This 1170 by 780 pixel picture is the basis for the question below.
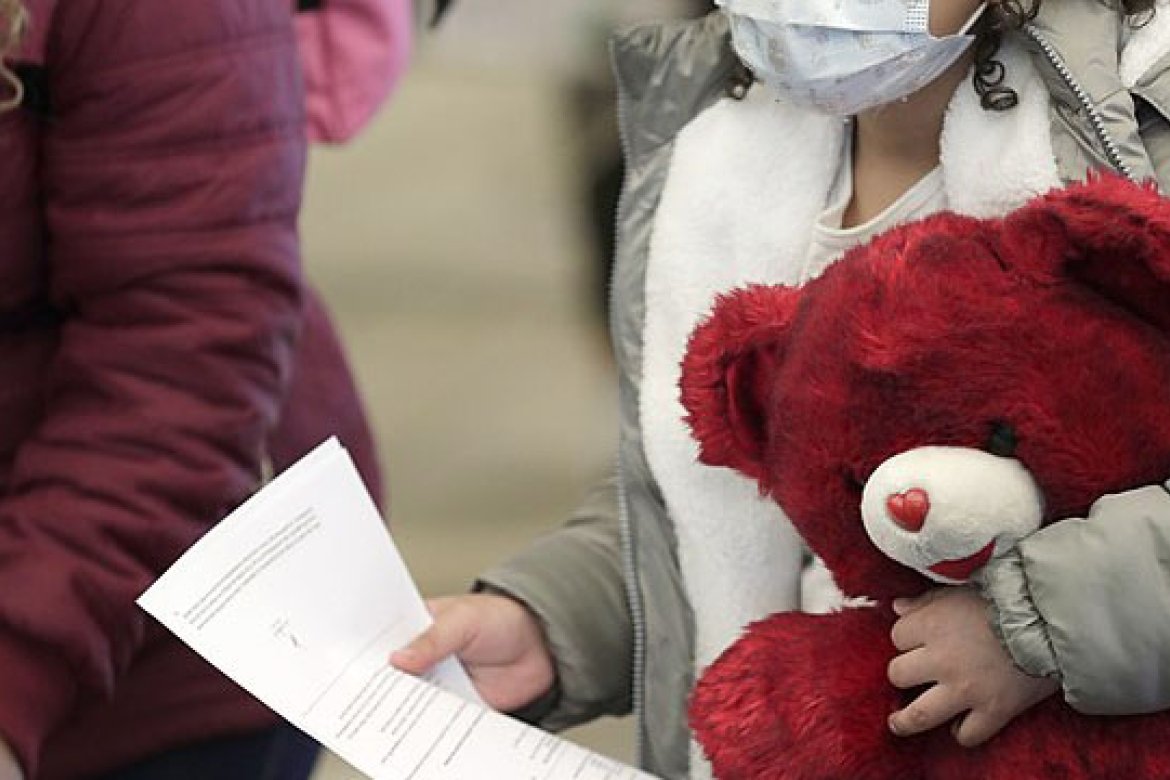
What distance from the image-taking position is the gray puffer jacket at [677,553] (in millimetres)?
720

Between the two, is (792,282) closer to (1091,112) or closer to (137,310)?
(1091,112)

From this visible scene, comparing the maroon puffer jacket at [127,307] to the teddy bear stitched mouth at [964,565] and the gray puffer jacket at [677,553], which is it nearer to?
the gray puffer jacket at [677,553]

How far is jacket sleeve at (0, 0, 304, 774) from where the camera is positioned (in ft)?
3.29

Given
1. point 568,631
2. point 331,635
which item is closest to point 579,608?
point 568,631

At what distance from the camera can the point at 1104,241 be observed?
28.5 inches

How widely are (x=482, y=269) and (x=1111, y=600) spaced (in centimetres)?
248

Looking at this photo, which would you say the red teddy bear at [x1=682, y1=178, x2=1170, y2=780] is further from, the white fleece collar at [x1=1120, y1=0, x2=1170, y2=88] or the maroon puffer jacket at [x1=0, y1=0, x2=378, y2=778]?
the maroon puffer jacket at [x1=0, y1=0, x2=378, y2=778]

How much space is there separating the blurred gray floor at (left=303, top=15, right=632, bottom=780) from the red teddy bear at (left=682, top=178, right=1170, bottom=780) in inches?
59.8

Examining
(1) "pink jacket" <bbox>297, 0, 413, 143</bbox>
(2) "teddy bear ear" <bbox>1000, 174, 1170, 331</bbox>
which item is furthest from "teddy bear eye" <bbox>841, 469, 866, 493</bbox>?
(1) "pink jacket" <bbox>297, 0, 413, 143</bbox>

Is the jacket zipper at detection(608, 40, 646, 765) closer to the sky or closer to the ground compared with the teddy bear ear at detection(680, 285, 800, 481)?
closer to the ground

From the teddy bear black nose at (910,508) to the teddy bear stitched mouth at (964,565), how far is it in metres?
0.03

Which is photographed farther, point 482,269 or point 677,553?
point 482,269

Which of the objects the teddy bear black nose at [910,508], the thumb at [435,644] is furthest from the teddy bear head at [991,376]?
the thumb at [435,644]

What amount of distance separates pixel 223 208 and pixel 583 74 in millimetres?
2343
